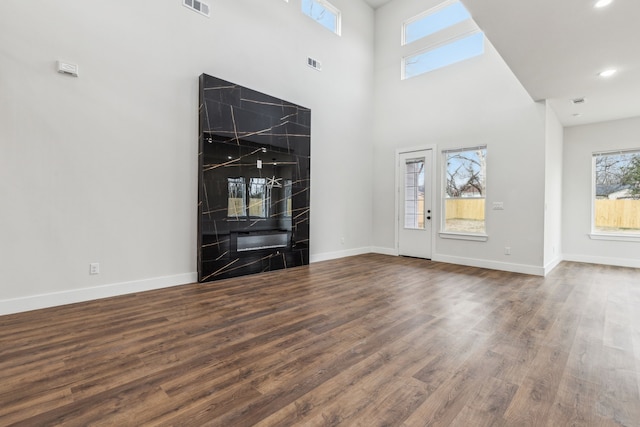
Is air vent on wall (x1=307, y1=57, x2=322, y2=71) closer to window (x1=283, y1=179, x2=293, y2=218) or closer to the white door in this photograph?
window (x1=283, y1=179, x2=293, y2=218)

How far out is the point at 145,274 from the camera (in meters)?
3.92

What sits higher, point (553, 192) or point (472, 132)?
point (472, 132)

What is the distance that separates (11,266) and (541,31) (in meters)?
5.72

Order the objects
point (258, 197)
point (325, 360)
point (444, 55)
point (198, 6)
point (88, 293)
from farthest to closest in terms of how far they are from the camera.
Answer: point (444, 55), point (258, 197), point (198, 6), point (88, 293), point (325, 360)

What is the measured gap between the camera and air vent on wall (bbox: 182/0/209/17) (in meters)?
4.25

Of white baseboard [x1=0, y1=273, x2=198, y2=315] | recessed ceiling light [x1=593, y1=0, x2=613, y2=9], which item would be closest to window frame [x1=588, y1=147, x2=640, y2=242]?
recessed ceiling light [x1=593, y1=0, x2=613, y2=9]

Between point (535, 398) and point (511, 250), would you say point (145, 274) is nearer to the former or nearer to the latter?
point (535, 398)

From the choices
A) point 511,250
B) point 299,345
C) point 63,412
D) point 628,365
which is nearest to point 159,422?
point 63,412

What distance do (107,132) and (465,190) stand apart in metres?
5.87

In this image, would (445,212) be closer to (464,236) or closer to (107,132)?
(464,236)

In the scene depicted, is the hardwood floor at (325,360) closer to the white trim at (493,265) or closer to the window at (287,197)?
the white trim at (493,265)

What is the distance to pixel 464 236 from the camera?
231 inches

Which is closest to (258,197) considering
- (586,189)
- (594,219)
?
(586,189)

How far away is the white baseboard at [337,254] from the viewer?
20.0ft
